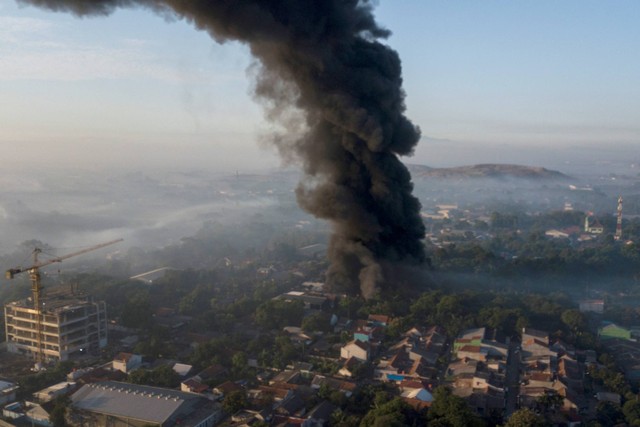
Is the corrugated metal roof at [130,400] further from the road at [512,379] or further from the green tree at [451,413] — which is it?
the road at [512,379]

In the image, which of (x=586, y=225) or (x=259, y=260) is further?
(x=586, y=225)

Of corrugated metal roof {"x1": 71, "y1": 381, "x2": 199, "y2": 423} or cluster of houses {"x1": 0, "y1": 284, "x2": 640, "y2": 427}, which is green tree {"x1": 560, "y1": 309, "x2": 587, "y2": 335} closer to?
cluster of houses {"x1": 0, "y1": 284, "x2": 640, "y2": 427}

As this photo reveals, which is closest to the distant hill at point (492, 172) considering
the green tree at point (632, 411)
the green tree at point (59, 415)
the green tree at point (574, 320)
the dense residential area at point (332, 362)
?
the dense residential area at point (332, 362)

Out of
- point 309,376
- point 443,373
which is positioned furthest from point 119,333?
point 443,373

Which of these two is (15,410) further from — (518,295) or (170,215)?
(170,215)

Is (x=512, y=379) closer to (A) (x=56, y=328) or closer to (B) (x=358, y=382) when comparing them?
(B) (x=358, y=382)

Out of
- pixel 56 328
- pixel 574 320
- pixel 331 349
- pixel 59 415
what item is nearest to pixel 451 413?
pixel 331 349

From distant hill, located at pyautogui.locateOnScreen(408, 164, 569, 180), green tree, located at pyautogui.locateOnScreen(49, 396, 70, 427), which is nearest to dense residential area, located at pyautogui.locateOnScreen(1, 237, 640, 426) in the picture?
green tree, located at pyautogui.locateOnScreen(49, 396, 70, 427)
